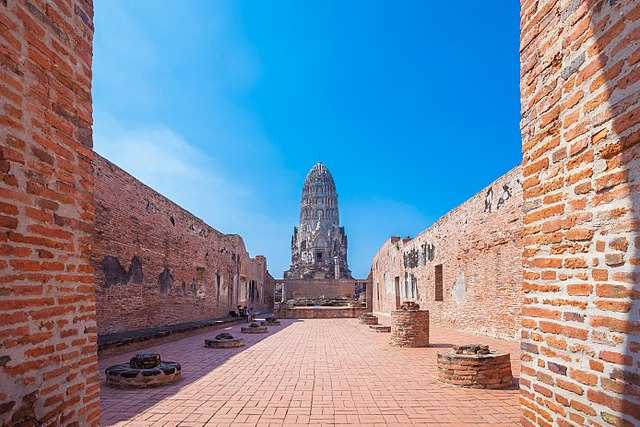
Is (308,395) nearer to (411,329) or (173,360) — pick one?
(173,360)

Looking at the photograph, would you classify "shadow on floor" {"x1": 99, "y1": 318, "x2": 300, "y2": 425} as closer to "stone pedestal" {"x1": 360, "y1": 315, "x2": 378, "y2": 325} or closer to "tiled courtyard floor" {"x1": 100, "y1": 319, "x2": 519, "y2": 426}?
"tiled courtyard floor" {"x1": 100, "y1": 319, "x2": 519, "y2": 426}

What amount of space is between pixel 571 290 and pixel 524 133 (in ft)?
4.29

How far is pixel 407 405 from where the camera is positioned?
17.0 ft

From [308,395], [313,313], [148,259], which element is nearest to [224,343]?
[148,259]

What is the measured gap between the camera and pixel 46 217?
9.38 feet

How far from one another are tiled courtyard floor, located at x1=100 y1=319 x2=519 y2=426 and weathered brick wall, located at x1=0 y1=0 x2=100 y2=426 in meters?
1.87

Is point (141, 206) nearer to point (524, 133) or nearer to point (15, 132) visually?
point (15, 132)

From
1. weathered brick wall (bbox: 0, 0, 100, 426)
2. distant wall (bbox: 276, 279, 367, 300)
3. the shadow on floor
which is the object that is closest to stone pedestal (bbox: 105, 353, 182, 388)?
the shadow on floor

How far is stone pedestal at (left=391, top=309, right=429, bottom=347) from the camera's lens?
1042 centimetres

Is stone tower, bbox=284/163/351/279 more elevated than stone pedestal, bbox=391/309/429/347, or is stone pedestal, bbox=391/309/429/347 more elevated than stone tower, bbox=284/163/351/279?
stone tower, bbox=284/163/351/279

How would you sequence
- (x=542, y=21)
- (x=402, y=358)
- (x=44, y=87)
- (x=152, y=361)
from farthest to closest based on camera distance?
(x=402, y=358) < (x=152, y=361) < (x=542, y=21) < (x=44, y=87)

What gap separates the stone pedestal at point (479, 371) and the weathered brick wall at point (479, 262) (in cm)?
492

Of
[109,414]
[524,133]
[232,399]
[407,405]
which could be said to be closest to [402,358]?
[407,405]

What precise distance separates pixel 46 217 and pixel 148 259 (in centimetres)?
1076
